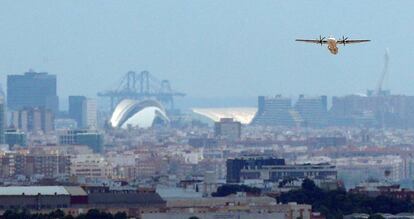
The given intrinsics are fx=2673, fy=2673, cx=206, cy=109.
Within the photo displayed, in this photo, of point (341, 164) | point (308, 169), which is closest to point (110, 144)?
point (341, 164)

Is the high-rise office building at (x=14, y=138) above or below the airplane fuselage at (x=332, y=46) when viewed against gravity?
above

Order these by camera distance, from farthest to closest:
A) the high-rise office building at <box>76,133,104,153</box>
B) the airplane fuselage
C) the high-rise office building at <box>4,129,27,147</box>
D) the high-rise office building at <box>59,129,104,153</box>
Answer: the high-rise office building at <box>59,129,104,153</box>, the high-rise office building at <box>76,133,104,153</box>, the high-rise office building at <box>4,129,27,147</box>, the airplane fuselage

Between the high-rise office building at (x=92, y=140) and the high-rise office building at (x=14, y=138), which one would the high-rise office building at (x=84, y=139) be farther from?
the high-rise office building at (x=14, y=138)

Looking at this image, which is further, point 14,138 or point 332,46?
point 14,138

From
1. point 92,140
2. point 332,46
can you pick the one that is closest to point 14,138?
point 92,140

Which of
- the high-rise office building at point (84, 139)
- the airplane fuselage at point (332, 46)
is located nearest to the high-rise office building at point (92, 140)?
the high-rise office building at point (84, 139)

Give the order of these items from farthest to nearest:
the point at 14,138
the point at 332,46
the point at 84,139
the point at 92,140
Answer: the point at 92,140, the point at 84,139, the point at 14,138, the point at 332,46

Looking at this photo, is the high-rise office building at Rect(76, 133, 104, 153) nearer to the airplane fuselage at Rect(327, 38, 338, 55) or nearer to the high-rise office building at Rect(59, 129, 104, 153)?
the high-rise office building at Rect(59, 129, 104, 153)

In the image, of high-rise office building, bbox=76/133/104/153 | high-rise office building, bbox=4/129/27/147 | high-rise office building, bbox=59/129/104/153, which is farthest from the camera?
high-rise office building, bbox=59/129/104/153

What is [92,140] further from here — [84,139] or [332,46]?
[332,46]

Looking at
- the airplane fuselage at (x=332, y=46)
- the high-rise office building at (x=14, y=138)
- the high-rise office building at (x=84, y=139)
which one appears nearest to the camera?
the airplane fuselage at (x=332, y=46)

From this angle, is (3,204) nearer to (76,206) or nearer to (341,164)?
(76,206)

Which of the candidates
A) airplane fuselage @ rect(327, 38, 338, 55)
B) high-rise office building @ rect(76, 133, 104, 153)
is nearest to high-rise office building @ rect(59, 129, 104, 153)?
high-rise office building @ rect(76, 133, 104, 153)
